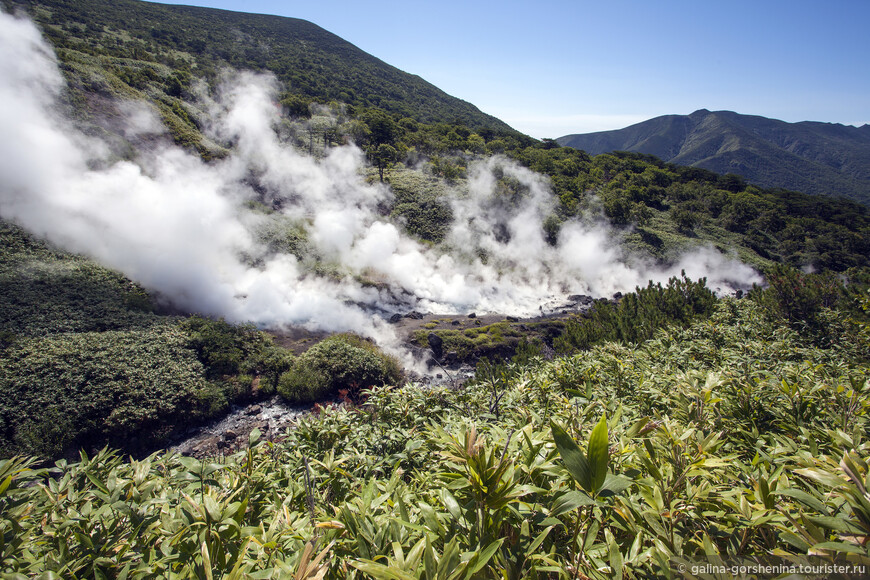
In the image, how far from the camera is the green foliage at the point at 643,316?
28.5 feet

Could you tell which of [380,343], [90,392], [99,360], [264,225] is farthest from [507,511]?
[264,225]

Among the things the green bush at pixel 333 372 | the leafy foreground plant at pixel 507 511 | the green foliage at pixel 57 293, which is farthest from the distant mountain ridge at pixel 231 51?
the leafy foreground plant at pixel 507 511

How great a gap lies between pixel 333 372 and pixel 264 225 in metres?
14.2

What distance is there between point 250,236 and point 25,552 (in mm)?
21595

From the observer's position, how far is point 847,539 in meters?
1.00

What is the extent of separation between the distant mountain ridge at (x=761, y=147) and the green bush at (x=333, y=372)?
4160 inches

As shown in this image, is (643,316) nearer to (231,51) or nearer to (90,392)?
(90,392)

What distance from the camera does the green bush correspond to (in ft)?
39.5

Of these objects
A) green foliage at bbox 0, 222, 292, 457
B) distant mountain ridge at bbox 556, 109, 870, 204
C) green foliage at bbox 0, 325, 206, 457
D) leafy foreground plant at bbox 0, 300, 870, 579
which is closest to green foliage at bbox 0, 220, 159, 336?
green foliage at bbox 0, 222, 292, 457

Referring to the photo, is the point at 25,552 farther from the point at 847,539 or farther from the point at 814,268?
the point at 814,268

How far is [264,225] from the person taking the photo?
880 inches

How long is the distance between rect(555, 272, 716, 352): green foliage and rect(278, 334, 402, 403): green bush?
6433 millimetres

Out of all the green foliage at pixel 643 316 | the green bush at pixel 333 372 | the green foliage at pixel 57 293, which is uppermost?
the green foliage at pixel 643 316

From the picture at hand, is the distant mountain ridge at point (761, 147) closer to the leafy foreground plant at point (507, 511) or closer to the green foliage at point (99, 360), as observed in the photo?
the leafy foreground plant at point (507, 511)
